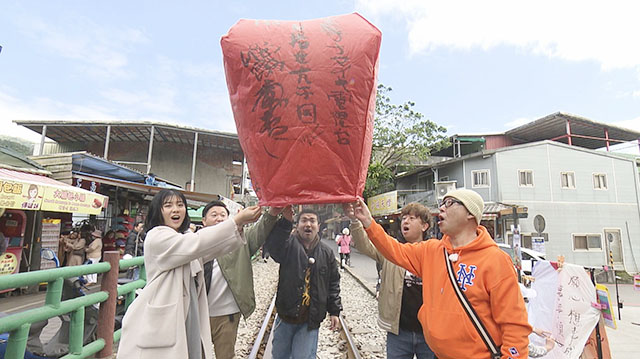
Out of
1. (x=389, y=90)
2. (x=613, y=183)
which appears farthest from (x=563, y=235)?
(x=389, y=90)

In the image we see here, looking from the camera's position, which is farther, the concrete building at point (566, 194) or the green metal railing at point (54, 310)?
the concrete building at point (566, 194)

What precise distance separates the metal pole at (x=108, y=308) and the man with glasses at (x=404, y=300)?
2.21 meters

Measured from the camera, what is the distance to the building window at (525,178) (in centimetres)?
1616

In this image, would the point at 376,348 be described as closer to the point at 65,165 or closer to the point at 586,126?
the point at 65,165

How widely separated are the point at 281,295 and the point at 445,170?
17.4 metres

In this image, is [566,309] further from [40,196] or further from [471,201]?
[40,196]

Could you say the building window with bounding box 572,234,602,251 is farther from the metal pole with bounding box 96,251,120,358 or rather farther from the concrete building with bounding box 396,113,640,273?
the metal pole with bounding box 96,251,120,358

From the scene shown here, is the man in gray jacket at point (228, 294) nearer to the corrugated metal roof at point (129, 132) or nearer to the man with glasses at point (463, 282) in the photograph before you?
the man with glasses at point (463, 282)

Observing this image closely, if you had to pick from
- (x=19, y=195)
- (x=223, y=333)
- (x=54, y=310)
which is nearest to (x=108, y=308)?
(x=54, y=310)

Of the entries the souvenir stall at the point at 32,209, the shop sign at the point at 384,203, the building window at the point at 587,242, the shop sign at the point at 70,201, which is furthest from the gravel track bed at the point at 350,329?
the building window at the point at 587,242

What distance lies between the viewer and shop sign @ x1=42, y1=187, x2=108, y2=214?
17.7 ft

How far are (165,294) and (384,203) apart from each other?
15934 millimetres

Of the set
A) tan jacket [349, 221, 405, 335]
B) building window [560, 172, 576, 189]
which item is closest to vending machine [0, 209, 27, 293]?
tan jacket [349, 221, 405, 335]

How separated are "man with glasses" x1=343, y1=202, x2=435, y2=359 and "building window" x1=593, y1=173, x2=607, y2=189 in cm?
1899
